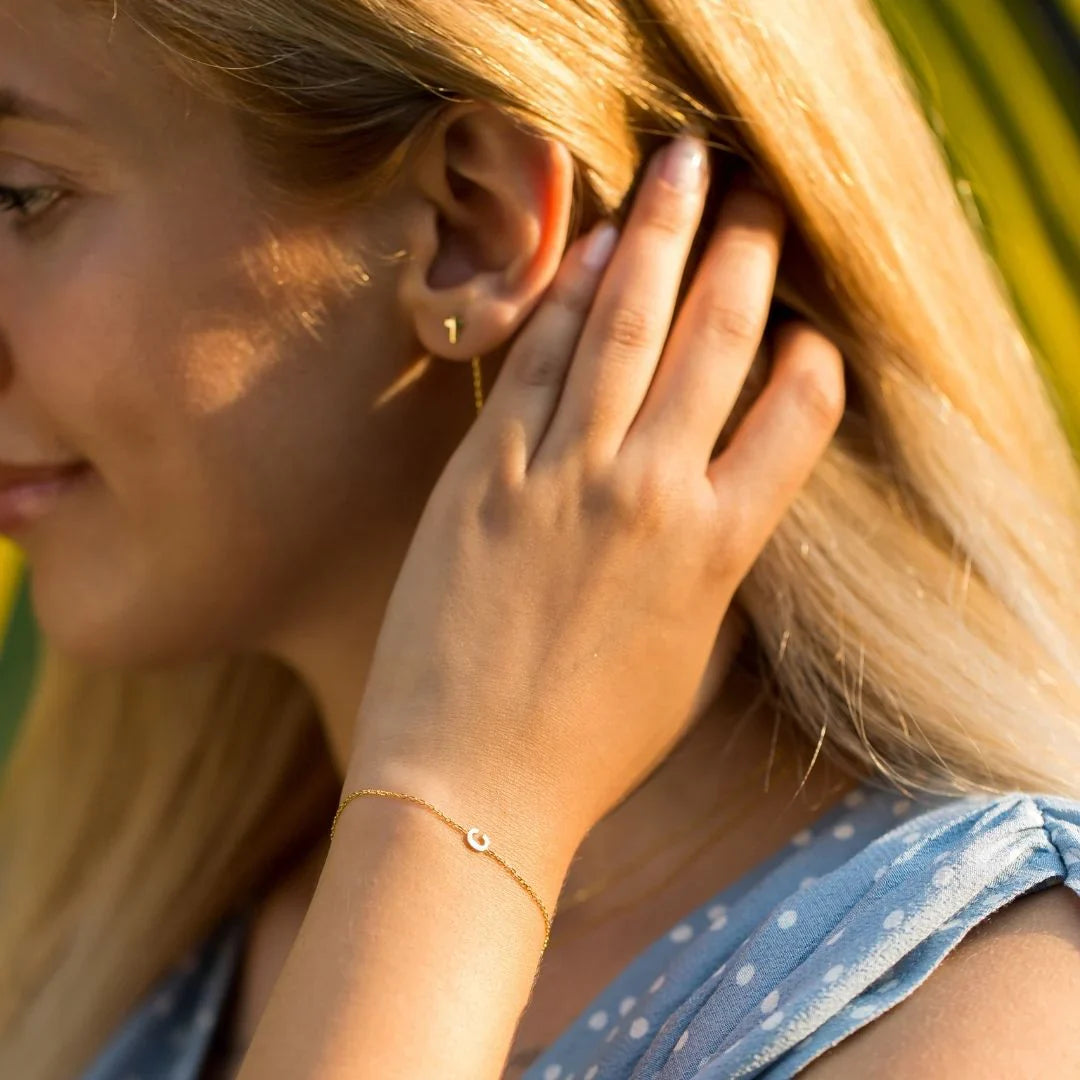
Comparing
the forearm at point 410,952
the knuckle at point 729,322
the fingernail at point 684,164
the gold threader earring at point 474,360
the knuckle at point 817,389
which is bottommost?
the forearm at point 410,952

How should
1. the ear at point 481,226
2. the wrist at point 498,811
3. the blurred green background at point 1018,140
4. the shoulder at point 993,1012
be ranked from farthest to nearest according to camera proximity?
the blurred green background at point 1018,140 < the ear at point 481,226 < the wrist at point 498,811 < the shoulder at point 993,1012

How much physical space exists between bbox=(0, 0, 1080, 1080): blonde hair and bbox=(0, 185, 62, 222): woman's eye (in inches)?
5.7

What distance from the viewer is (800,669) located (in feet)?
4.17

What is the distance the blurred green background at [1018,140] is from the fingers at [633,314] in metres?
0.67

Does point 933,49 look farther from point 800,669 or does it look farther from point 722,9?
point 800,669

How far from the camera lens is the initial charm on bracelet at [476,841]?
40.6 inches

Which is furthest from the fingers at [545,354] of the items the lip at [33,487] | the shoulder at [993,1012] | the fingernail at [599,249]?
the shoulder at [993,1012]

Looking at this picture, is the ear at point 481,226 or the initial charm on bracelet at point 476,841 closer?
the initial charm on bracelet at point 476,841

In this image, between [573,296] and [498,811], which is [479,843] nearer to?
[498,811]

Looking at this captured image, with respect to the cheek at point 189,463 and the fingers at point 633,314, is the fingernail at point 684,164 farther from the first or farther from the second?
the cheek at point 189,463

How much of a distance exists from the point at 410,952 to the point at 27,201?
2.17ft

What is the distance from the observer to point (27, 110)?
1132mm

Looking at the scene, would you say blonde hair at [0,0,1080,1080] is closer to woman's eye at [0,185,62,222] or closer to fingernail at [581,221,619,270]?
fingernail at [581,221,619,270]

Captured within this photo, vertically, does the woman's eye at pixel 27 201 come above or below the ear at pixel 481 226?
below
